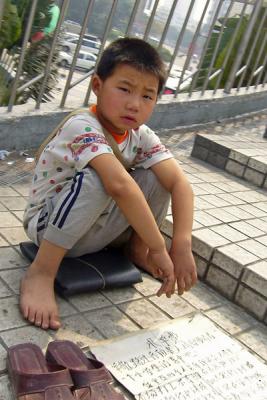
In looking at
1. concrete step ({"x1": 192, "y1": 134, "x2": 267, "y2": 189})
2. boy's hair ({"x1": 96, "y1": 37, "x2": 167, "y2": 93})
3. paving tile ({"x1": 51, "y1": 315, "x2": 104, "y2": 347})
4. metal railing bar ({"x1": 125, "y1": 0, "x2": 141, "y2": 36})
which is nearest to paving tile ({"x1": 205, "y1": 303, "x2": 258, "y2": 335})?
paving tile ({"x1": 51, "y1": 315, "x2": 104, "y2": 347})

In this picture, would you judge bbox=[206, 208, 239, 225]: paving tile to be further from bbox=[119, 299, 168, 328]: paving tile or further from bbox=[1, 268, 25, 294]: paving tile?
bbox=[1, 268, 25, 294]: paving tile

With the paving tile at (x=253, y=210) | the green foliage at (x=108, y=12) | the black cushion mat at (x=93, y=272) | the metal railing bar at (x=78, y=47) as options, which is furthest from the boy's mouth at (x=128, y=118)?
the green foliage at (x=108, y=12)

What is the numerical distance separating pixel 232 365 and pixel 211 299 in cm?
54

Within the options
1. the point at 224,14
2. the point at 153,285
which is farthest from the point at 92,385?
the point at 224,14

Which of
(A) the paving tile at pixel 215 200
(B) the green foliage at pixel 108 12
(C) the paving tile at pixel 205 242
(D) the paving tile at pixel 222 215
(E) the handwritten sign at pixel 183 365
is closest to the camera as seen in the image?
(E) the handwritten sign at pixel 183 365

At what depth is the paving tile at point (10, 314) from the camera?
1711 mm

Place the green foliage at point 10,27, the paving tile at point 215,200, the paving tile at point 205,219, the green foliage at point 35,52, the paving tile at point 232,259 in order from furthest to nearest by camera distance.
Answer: the green foliage at point 35,52 < the green foliage at point 10,27 < the paving tile at point 215,200 < the paving tile at point 205,219 < the paving tile at point 232,259

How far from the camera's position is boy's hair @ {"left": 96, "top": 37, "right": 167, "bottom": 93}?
191 centimetres

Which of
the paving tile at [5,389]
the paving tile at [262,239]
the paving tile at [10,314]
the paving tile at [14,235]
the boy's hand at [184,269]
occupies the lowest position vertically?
the paving tile at [14,235]

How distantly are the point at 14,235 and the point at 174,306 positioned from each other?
862 mm

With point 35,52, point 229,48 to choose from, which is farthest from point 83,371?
point 229,48

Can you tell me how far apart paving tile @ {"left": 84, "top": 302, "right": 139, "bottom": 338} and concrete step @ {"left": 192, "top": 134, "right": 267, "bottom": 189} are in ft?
7.07

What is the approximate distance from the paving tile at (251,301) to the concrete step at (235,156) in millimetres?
1601

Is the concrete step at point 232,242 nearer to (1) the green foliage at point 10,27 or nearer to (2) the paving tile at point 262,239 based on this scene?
(2) the paving tile at point 262,239
